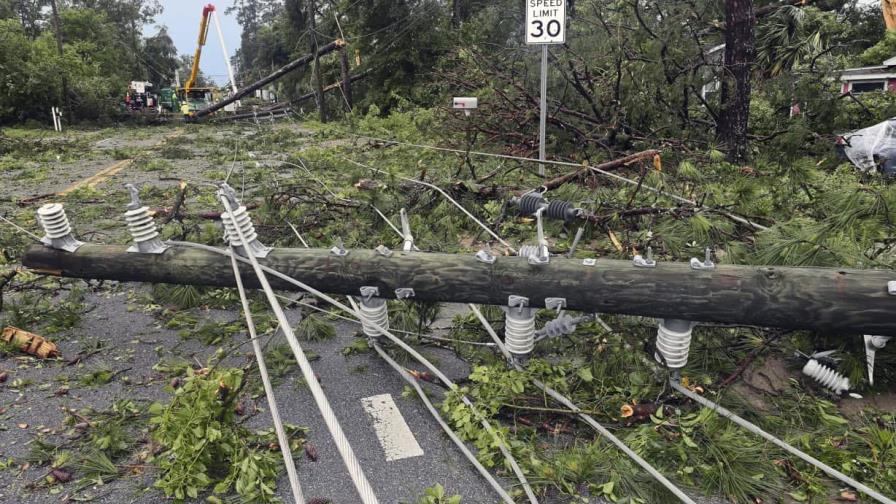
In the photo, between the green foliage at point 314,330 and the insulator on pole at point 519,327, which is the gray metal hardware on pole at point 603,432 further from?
the green foliage at point 314,330

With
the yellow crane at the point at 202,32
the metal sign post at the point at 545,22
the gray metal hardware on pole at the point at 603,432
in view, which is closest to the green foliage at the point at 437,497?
the gray metal hardware on pole at the point at 603,432

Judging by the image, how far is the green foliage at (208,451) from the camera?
2.29 metres

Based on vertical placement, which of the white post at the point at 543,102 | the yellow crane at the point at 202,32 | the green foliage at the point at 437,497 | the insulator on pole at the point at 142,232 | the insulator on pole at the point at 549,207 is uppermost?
the yellow crane at the point at 202,32

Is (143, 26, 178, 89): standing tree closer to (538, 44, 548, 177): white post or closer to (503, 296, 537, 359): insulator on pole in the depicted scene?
(538, 44, 548, 177): white post

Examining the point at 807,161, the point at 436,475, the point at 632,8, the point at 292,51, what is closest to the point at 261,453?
the point at 436,475

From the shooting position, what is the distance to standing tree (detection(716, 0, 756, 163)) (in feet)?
23.9

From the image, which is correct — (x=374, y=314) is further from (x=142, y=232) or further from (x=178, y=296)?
(x=178, y=296)

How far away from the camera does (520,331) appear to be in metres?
2.94

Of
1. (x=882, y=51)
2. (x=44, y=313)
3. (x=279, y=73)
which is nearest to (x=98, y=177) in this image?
(x=44, y=313)

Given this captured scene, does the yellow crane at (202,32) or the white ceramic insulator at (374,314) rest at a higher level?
the yellow crane at (202,32)

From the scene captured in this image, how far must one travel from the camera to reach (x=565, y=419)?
2803mm

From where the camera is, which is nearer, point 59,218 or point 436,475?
point 436,475

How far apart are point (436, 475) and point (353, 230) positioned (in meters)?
3.28

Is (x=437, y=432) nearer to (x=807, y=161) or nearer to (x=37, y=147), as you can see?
(x=807, y=161)
